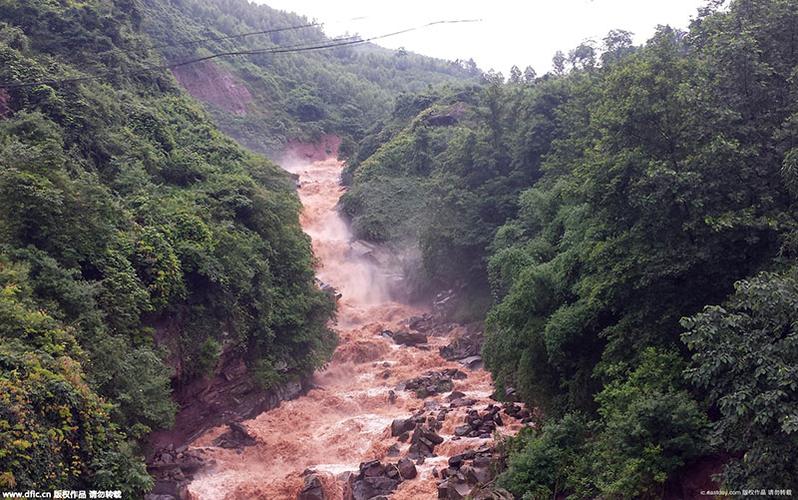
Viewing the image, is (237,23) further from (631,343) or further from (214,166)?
(631,343)

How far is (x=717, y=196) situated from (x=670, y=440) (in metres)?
5.49

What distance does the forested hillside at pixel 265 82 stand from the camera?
70.2m

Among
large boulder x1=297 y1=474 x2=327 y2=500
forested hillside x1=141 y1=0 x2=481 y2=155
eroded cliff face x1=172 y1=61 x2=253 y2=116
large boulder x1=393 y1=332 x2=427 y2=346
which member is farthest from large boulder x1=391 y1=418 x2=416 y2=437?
eroded cliff face x1=172 y1=61 x2=253 y2=116

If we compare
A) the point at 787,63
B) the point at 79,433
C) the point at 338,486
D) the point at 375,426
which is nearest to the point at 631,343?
the point at 787,63

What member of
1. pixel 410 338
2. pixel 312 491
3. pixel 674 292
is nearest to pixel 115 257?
pixel 312 491

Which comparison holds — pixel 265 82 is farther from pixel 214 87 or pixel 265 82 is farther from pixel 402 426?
pixel 402 426

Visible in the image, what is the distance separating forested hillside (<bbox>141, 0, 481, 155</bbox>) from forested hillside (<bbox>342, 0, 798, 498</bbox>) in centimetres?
4903

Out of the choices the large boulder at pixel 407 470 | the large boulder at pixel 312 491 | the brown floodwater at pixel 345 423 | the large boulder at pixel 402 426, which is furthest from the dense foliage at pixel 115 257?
the large boulder at pixel 407 470

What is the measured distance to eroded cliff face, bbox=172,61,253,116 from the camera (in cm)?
7244

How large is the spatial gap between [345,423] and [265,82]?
62560 mm

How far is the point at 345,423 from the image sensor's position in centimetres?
2467

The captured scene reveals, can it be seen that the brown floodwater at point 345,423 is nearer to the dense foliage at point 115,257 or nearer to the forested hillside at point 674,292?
the dense foliage at point 115,257

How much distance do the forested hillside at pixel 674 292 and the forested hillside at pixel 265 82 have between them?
161ft

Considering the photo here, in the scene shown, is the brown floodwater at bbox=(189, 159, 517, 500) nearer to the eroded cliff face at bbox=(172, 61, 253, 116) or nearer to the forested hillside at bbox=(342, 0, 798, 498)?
the forested hillside at bbox=(342, 0, 798, 498)
